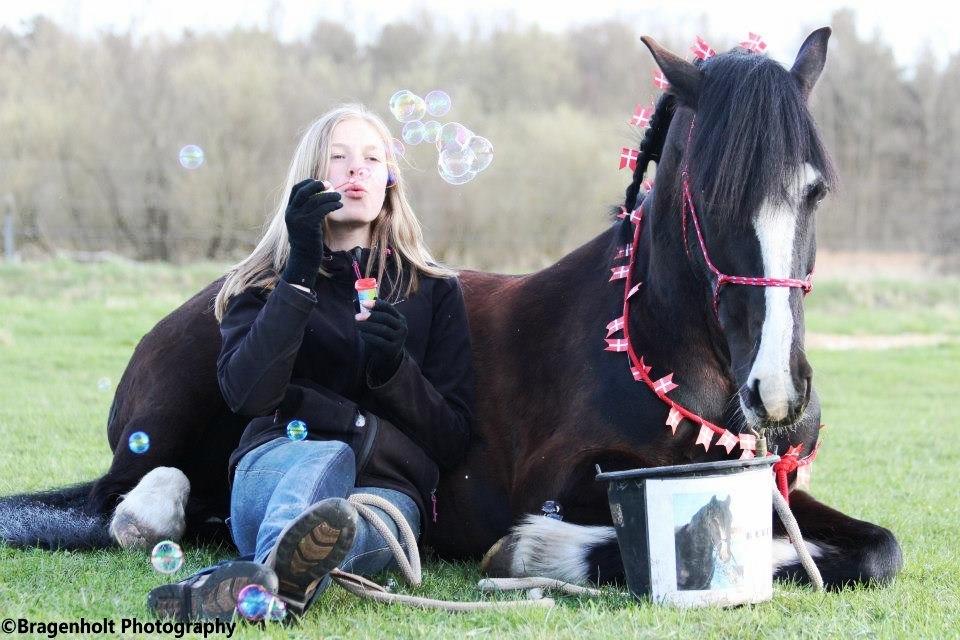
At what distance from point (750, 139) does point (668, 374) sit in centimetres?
79

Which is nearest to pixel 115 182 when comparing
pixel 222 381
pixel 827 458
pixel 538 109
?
pixel 538 109

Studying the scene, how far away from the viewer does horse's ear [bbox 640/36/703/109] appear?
3.13m

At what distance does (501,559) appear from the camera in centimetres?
330

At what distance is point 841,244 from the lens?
2720cm

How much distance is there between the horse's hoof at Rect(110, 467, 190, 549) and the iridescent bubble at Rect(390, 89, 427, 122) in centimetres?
177

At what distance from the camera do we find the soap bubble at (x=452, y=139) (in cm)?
446

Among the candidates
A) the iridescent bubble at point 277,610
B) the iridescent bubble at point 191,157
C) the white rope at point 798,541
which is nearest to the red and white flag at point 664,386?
the white rope at point 798,541

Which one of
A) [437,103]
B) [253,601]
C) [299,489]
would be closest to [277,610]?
[253,601]

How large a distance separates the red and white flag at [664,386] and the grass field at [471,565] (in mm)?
630

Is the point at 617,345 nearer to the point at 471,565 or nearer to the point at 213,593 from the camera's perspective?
the point at 471,565

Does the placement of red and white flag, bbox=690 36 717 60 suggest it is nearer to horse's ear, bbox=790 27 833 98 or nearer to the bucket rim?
horse's ear, bbox=790 27 833 98

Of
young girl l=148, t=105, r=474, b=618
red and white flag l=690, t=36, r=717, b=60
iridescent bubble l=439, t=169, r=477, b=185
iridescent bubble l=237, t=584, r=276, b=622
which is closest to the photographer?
iridescent bubble l=237, t=584, r=276, b=622

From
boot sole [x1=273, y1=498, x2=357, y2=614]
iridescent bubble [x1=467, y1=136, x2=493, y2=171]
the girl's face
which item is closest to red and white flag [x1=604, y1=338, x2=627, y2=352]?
the girl's face

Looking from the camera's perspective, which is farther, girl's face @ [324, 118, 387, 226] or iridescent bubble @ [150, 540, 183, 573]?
girl's face @ [324, 118, 387, 226]
